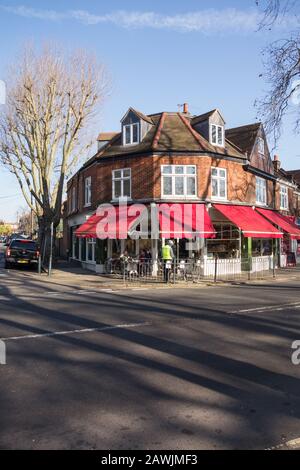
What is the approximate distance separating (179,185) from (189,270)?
522 centimetres

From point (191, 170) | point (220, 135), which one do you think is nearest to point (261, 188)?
point (220, 135)

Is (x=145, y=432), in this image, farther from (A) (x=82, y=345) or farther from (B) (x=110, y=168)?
(B) (x=110, y=168)

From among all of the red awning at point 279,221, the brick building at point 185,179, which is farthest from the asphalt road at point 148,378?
the red awning at point 279,221

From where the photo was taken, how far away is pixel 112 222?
66.2ft

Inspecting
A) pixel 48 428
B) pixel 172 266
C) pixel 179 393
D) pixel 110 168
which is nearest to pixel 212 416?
pixel 179 393

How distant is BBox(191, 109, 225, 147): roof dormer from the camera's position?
2278 cm

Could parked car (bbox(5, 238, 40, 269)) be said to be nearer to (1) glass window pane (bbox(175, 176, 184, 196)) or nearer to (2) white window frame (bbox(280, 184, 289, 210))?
(1) glass window pane (bbox(175, 176, 184, 196))

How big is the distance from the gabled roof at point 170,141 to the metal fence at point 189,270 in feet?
19.4

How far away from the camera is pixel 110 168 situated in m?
22.6

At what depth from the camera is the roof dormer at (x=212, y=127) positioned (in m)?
22.8

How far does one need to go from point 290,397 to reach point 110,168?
1909cm

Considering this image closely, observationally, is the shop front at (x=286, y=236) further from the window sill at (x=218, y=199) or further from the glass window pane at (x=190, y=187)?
the glass window pane at (x=190, y=187)

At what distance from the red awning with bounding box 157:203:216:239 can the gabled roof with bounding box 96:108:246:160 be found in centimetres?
303

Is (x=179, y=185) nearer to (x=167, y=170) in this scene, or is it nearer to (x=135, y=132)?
(x=167, y=170)
